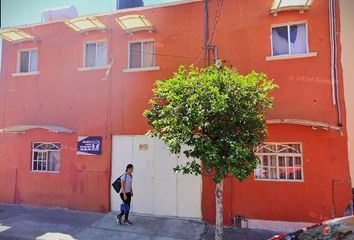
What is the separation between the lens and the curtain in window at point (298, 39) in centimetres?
919

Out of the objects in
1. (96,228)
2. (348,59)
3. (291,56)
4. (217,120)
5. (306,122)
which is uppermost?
(291,56)

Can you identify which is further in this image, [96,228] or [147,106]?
[147,106]

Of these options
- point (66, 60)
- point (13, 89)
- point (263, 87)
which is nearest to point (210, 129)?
point (263, 87)

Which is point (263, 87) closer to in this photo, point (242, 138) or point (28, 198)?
point (242, 138)

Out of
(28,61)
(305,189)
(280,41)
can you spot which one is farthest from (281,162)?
(28,61)

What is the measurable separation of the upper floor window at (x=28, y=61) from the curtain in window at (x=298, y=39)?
8.96 m

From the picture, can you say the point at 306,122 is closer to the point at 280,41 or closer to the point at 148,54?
the point at 280,41

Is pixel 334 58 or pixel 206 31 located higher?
pixel 206 31

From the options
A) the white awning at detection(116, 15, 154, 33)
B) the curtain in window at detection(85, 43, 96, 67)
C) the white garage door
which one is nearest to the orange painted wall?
the white garage door

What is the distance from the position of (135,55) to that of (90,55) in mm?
1748

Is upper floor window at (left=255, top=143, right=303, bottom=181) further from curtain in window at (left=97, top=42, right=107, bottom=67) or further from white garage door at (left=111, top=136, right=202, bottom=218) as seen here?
curtain in window at (left=97, top=42, right=107, bottom=67)

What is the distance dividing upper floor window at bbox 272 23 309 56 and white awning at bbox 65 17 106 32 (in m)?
5.67

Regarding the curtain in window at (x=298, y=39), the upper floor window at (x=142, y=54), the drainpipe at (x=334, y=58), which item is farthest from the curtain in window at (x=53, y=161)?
the drainpipe at (x=334, y=58)

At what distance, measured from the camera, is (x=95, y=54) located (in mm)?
11234
